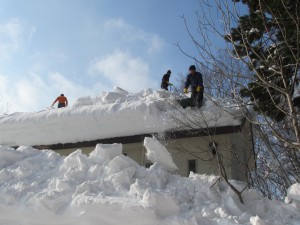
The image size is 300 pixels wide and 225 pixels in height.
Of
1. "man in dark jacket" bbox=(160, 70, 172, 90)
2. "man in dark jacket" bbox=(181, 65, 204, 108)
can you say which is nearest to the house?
"man in dark jacket" bbox=(181, 65, 204, 108)

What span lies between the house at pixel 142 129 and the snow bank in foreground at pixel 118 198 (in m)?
2.46

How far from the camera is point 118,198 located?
602 centimetres

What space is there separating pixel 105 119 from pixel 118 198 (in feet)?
16.2

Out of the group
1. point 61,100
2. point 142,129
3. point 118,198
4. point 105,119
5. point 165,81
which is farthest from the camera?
point 61,100

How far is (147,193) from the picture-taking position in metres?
5.80

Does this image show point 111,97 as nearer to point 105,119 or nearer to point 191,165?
point 105,119

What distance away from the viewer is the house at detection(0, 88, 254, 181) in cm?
959

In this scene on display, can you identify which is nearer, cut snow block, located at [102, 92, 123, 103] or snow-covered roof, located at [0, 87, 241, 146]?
snow-covered roof, located at [0, 87, 241, 146]

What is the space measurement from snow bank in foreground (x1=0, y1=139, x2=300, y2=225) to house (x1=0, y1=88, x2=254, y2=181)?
2.46 meters


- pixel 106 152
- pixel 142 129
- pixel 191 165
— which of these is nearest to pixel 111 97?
pixel 142 129

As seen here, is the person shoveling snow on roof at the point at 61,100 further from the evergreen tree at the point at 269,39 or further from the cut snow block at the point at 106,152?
the evergreen tree at the point at 269,39

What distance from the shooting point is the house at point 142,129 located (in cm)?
959

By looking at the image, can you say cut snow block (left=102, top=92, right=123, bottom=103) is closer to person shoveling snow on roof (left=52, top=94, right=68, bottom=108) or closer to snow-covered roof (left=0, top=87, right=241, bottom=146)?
snow-covered roof (left=0, top=87, right=241, bottom=146)

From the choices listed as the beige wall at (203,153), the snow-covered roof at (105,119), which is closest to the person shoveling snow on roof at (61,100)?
the snow-covered roof at (105,119)
